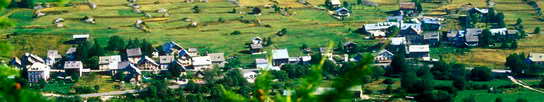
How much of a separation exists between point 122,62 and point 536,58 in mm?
20686

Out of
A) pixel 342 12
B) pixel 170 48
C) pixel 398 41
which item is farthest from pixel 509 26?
pixel 170 48

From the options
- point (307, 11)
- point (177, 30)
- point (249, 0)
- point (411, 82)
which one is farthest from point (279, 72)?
point (249, 0)

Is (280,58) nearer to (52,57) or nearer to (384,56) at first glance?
(384,56)

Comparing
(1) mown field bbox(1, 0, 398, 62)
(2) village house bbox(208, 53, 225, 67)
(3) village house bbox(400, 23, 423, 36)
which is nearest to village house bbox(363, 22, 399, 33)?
(3) village house bbox(400, 23, 423, 36)

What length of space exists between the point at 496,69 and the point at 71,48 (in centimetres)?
2240

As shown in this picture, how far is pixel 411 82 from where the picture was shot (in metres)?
36.1

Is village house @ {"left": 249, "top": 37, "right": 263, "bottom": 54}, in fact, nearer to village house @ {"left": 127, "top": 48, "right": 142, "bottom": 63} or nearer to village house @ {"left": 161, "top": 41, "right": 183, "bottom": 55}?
village house @ {"left": 161, "top": 41, "right": 183, "bottom": 55}

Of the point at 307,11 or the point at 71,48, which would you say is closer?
the point at 71,48

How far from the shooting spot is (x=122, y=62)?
4262cm

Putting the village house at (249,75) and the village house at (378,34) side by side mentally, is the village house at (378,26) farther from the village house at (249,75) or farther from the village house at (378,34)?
the village house at (249,75)

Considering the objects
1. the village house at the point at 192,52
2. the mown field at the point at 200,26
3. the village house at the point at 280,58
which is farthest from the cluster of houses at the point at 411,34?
the village house at the point at 192,52

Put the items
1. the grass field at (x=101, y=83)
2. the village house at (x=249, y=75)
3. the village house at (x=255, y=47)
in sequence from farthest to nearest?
the village house at (x=255, y=47)
the village house at (x=249, y=75)
the grass field at (x=101, y=83)

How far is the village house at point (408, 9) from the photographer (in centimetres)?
5745

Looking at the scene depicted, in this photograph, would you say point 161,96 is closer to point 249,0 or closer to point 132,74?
point 132,74
